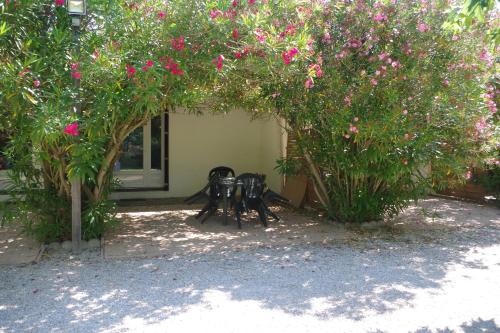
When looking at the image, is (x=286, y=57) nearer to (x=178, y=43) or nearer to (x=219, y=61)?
(x=219, y=61)

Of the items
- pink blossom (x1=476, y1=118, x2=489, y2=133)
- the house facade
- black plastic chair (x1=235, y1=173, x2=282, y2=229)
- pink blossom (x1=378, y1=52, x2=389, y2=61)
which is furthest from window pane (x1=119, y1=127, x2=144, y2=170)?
pink blossom (x1=476, y1=118, x2=489, y2=133)

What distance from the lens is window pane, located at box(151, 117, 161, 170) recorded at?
1017 cm

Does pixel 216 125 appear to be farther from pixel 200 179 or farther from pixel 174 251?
pixel 174 251

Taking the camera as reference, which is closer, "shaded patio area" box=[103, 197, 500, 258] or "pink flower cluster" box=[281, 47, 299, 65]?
"pink flower cluster" box=[281, 47, 299, 65]

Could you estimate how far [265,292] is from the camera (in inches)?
168

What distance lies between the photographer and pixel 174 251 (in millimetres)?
5691

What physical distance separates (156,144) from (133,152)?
54 cm

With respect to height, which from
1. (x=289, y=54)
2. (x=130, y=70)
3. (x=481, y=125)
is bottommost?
(x=481, y=125)

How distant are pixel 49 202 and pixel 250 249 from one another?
2.59 meters

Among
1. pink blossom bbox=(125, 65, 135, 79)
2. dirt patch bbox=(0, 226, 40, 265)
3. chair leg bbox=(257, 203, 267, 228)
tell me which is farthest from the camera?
chair leg bbox=(257, 203, 267, 228)

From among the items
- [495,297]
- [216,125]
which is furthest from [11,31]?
[216,125]

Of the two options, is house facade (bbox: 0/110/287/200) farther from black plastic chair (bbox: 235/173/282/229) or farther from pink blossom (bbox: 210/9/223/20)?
pink blossom (bbox: 210/9/223/20)

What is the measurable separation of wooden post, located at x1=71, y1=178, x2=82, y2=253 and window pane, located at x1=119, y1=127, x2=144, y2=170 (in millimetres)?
4541

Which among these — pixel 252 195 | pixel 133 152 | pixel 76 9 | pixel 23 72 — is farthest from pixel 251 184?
pixel 133 152
